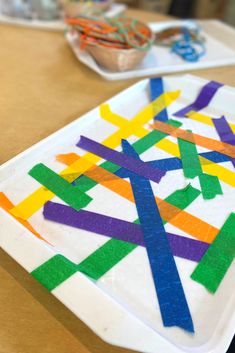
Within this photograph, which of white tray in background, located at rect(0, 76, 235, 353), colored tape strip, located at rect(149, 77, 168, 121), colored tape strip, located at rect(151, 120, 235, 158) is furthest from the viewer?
colored tape strip, located at rect(149, 77, 168, 121)

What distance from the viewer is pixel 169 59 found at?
2.74ft

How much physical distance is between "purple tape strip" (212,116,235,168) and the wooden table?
18 cm

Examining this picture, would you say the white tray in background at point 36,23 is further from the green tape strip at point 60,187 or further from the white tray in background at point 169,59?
the green tape strip at point 60,187

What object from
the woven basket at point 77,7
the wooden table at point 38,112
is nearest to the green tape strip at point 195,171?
the wooden table at point 38,112

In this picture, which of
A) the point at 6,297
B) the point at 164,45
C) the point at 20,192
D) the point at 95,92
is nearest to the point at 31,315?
the point at 6,297

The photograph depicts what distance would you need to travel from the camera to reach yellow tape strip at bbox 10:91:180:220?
44 centimetres

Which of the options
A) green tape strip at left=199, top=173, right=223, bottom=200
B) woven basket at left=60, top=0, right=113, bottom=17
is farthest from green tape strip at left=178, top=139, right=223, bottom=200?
woven basket at left=60, top=0, right=113, bottom=17

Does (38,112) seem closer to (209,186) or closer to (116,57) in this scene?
(116,57)

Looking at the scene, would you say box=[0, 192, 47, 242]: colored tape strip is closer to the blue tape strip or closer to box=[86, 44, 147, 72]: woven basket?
the blue tape strip

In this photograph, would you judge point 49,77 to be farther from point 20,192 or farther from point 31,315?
point 31,315

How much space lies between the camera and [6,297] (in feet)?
1.19

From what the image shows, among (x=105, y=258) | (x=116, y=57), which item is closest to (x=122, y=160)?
(x=105, y=258)

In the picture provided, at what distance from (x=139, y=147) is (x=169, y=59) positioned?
1.27 feet

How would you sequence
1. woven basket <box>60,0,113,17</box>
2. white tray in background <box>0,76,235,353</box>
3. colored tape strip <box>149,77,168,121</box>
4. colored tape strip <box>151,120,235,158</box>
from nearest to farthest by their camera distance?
white tray in background <box>0,76,235,353</box>
colored tape strip <box>151,120,235,158</box>
colored tape strip <box>149,77,168,121</box>
woven basket <box>60,0,113,17</box>
